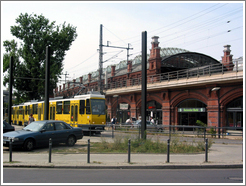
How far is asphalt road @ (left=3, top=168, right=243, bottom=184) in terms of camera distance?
7852 millimetres

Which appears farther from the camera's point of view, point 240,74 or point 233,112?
point 233,112

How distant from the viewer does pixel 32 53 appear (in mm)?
39875

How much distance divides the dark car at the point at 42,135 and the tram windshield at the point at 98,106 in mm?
8679

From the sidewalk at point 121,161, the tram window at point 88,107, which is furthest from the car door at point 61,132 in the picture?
the tram window at point 88,107

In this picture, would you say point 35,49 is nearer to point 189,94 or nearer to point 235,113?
point 189,94

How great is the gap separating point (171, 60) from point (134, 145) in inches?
1391

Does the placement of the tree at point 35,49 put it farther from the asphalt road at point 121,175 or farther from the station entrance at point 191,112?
the asphalt road at point 121,175

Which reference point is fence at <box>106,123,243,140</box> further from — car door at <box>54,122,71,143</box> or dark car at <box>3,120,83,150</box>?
car door at <box>54,122,71,143</box>

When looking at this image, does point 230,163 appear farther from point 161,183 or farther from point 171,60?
point 171,60

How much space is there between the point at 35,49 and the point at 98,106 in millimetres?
19166

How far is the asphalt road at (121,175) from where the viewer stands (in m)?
7.85

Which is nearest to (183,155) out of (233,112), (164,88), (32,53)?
(233,112)

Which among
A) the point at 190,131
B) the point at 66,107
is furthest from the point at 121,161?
the point at 66,107

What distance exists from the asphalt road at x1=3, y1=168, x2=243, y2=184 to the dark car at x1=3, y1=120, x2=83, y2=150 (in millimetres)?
4047
